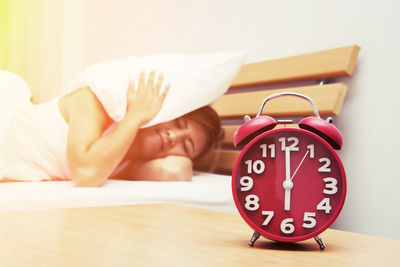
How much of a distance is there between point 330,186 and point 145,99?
912 millimetres

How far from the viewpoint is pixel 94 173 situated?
1.17 m

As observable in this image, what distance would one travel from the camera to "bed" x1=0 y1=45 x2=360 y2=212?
3.10 feet

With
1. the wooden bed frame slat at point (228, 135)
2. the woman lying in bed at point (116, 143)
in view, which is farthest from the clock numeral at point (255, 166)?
the wooden bed frame slat at point (228, 135)

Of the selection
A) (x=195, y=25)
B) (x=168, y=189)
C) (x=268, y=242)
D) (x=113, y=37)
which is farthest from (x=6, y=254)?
(x=113, y=37)

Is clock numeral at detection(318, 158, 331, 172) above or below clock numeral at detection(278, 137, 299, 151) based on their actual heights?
below

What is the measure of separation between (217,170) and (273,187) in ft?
3.79

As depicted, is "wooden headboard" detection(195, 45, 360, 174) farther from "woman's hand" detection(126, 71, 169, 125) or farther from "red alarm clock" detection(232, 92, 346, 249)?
"red alarm clock" detection(232, 92, 346, 249)

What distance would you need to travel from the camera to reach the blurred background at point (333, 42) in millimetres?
1193

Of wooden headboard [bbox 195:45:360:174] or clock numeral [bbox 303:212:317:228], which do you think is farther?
wooden headboard [bbox 195:45:360:174]

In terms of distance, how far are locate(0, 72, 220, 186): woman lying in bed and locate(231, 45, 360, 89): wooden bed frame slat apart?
0.77ft

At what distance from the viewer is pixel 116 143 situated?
1.23 metres

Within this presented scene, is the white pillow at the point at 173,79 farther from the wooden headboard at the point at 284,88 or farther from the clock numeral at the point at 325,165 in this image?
the clock numeral at the point at 325,165

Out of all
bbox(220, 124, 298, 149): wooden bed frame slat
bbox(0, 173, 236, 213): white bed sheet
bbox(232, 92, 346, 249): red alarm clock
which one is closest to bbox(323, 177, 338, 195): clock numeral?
bbox(232, 92, 346, 249): red alarm clock

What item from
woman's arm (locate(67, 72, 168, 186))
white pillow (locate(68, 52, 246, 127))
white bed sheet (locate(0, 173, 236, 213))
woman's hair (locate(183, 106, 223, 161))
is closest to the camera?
white bed sheet (locate(0, 173, 236, 213))
